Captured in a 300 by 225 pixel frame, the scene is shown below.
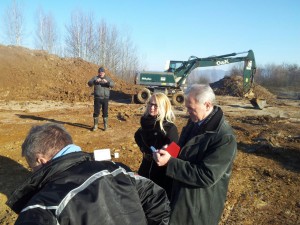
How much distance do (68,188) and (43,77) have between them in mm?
22391

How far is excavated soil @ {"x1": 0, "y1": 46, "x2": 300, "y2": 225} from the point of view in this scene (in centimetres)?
481

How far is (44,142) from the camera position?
1589 millimetres

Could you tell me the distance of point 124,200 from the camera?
1.51 m

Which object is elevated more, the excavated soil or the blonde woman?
the blonde woman

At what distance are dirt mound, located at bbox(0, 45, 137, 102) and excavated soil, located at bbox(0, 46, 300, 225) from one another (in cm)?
7

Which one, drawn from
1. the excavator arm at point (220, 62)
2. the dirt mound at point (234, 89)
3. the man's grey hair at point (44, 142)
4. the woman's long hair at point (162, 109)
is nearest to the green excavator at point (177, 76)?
the excavator arm at point (220, 62)

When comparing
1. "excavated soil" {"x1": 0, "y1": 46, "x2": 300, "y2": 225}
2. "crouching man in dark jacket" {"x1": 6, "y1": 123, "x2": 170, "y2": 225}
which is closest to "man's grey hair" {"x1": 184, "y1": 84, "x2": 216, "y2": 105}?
"crouching man in dark jacket" {"x1": 6, "y1": 123, "x2": 170, "y2": 225}

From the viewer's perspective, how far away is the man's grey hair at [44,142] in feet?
5.20

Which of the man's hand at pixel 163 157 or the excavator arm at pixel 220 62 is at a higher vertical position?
the excavator arm at pixel 220 62

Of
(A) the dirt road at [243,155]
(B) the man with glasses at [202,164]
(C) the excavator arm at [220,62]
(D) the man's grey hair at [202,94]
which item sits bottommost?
(A) the dirt road at [243,155]

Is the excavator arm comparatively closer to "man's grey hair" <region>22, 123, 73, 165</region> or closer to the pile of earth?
the pile of earth

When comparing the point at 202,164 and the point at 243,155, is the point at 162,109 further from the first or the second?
the point at 243,155

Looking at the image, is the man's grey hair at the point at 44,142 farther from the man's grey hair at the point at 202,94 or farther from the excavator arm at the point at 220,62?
the excavator arm at the point at 220,62

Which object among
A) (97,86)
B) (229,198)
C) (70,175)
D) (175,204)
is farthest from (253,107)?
(70,175)
